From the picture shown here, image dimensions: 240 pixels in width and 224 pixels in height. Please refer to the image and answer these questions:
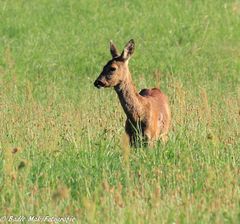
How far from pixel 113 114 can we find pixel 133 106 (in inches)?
37.5

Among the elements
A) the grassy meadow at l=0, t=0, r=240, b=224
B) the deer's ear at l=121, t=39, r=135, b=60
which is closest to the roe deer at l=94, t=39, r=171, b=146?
the deer's ear at l=121, t=39, r=135, b=60

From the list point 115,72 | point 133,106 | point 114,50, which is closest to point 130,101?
point 133,106

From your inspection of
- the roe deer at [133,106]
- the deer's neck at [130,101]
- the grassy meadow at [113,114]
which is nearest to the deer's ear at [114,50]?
the roe deer at [133,106]

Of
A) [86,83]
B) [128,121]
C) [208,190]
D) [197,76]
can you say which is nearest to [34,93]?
[86,83]

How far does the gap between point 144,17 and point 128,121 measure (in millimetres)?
9923

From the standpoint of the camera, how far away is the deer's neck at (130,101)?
10680mm

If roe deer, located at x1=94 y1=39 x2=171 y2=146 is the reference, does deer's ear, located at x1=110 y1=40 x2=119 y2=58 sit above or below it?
above

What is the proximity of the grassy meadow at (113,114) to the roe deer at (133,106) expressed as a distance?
22 centimetres

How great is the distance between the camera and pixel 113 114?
1161cm

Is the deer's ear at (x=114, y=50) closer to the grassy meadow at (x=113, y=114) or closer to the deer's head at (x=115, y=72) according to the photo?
the deer's head at (x=115, y=72)

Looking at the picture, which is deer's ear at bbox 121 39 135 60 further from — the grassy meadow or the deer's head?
the grassy meadow

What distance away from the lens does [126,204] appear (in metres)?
7.35

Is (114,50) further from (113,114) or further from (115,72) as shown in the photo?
(113,114)

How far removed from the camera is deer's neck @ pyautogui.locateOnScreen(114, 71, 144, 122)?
10680 mm
